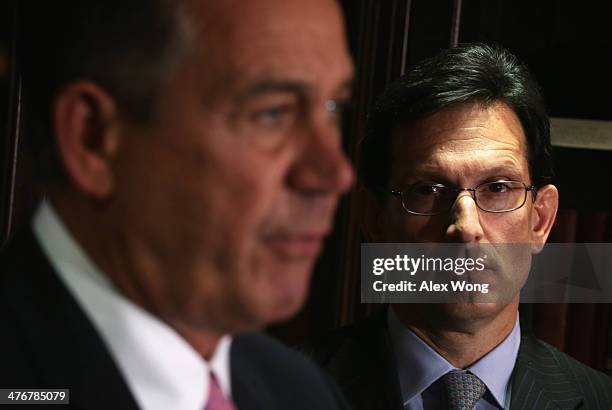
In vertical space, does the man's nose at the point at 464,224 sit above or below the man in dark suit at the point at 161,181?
below

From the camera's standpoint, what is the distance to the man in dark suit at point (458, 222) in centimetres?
76

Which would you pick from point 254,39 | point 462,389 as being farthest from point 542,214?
point 254,39

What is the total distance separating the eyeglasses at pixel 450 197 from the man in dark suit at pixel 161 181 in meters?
0.33

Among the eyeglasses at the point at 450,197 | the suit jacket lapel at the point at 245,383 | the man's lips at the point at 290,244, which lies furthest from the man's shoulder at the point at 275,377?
the eyeglasses at the point at 450,197

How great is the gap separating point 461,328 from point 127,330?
15.3 inches

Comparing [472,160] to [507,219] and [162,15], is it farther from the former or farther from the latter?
[162,15]

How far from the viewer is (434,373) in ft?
2.54

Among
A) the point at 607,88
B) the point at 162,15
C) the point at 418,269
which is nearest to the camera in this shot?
the point at 162,15

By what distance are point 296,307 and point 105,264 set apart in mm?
100

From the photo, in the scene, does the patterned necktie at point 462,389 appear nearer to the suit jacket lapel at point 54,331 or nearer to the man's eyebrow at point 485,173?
the man's eyebrow at point 485,173

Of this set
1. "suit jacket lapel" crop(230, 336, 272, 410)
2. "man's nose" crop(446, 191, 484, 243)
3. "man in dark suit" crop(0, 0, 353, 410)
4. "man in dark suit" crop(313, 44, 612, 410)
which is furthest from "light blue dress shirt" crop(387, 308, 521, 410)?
"man in dark suit" crop(0, 0, 353, 410)

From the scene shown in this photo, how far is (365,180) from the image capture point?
836 mm

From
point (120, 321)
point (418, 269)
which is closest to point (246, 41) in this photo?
point (120, 321)

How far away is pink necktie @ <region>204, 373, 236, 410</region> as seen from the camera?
1.57 ft
